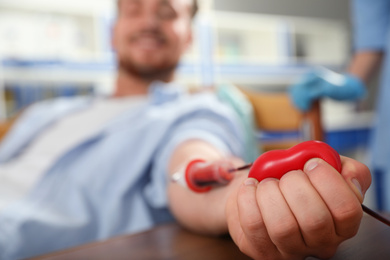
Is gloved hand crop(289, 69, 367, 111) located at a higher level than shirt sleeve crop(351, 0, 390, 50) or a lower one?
lower

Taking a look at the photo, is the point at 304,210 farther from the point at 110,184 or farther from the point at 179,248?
the point at 110,184

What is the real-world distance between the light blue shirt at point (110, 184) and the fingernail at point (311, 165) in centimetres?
33

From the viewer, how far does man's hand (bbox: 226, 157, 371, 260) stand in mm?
185

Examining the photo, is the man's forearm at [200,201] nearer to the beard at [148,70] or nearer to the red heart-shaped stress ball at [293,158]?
the red heart-shaped stress ball at [293,158]

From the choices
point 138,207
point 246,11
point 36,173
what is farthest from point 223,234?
point 246,11

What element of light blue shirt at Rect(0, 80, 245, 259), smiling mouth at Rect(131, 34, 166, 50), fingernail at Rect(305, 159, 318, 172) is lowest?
light blue shirt at Rect(0, 80, 245, 259)

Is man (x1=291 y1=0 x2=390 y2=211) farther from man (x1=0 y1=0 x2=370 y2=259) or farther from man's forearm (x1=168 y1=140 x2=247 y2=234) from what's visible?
man's forearm (x1=168 y1=140 x2=247 y2=234)

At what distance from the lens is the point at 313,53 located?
13.4ft

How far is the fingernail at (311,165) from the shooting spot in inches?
7.6

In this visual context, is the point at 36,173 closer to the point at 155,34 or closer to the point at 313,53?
the point at 155,34

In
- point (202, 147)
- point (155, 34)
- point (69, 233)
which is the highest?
point (155, 34)

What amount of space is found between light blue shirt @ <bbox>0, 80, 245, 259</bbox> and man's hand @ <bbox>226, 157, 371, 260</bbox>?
0.32 m

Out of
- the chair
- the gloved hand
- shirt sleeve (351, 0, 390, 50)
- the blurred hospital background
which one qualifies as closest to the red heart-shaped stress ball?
the gloved hand

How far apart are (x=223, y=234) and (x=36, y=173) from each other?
60cm
